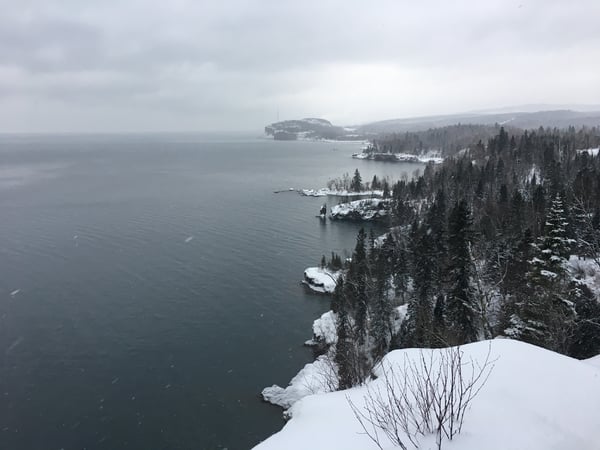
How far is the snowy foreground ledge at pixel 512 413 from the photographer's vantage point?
686cm

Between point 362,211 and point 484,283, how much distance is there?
55145 mm

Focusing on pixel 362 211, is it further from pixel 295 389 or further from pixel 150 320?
pixel 295 389

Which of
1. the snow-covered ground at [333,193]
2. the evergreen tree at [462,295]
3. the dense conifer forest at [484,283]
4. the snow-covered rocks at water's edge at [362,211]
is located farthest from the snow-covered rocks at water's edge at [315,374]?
the snow-covered ground at [333,193]

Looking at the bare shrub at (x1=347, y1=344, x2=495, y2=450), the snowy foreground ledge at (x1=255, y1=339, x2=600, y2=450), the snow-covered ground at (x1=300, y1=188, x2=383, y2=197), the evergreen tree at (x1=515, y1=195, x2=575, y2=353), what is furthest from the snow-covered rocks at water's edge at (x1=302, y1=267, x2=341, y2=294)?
the snow-covered ground at (x1=300, y1=188, x2=383, y2=197)

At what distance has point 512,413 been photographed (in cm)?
752

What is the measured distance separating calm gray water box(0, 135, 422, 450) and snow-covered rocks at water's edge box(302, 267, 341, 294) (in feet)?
4.95

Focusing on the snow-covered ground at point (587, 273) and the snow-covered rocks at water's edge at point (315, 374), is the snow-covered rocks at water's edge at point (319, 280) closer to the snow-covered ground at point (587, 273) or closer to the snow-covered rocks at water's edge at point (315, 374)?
the snow-covered rocks at water's edge at point (315, 374)

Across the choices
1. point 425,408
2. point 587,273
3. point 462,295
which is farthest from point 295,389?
point 587,273

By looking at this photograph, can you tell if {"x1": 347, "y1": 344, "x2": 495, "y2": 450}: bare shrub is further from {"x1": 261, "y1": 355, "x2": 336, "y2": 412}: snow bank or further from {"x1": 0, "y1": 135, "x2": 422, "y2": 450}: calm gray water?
{"x1": 0, "y1": 135, "x2": 422, "y2": 450}: calm gray water

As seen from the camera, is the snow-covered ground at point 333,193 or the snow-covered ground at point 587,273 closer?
the snow-covered ground at point 587,273

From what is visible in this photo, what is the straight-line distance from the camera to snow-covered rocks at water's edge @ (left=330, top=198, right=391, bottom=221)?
87.7 m

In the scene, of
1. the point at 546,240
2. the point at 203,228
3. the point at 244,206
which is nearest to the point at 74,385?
the point at 546,240

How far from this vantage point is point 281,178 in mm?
141000

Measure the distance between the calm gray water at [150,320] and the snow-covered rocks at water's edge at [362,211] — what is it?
5.21 metres
